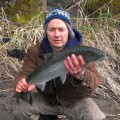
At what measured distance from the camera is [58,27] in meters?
3.74

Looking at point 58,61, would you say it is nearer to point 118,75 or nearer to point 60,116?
point 60,116

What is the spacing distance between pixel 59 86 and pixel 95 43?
223 cm

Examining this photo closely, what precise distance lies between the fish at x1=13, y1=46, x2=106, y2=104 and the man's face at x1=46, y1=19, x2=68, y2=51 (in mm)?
346

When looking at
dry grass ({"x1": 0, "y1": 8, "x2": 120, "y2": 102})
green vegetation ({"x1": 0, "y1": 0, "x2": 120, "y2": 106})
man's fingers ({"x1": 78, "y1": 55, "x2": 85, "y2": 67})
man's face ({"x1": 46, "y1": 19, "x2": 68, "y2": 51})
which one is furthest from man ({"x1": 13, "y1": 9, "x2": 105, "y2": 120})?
green vegetation ({"x1": 0, "y1": 0, "x2": 120, "y2": 106})

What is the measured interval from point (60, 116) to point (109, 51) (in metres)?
1.83

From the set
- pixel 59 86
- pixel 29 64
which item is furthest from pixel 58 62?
pixel 29 64

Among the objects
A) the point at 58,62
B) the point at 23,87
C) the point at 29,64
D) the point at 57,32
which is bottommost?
the point at 23,87

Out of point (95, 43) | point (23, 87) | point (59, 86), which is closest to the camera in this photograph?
point (23, 87)

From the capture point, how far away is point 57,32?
12.2 feet

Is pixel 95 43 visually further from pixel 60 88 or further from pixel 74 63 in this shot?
pixel 74 63

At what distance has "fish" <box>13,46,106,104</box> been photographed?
320 centimetres

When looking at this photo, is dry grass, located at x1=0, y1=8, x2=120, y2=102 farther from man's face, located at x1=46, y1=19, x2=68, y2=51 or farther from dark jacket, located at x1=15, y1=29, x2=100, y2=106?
man's face, located at x1=46, y1=19, x2=68, y2=51

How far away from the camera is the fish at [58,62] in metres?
3.20

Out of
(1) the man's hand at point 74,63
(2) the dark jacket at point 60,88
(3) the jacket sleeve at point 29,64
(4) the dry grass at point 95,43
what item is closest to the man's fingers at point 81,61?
(1) the man's hand at point 74,63
